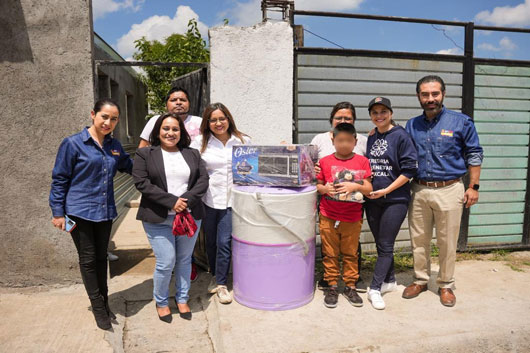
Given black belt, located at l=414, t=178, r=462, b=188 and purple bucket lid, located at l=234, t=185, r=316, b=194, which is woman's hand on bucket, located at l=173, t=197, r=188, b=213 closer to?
purple bucket lid, located at l=234, t=185, r=316, b=194

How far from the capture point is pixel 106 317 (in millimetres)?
3266

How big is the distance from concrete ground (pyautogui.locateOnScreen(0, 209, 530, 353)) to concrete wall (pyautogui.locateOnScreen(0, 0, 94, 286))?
63cm

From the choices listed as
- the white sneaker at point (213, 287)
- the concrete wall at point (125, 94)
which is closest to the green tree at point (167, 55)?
the concrete wall at point (125, 94)

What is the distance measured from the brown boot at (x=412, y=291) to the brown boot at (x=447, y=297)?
197 mm

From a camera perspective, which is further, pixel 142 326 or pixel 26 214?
pixel 26 214

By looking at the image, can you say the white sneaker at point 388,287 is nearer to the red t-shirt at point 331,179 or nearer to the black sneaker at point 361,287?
the black sneaker at point 361,287

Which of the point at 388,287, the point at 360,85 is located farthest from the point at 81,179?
the point at 360,85

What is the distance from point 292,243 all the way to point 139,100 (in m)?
13.1

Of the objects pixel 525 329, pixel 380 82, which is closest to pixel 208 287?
pixel 525 329

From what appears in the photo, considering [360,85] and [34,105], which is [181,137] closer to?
[34,105]

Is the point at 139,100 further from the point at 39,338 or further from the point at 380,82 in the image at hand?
the point at 39,338

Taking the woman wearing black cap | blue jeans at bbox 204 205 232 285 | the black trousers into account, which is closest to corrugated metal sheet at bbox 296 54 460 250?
the woman wearing black cap

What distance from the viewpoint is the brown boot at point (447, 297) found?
3641 mm

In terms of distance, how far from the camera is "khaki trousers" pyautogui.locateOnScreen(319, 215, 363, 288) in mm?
3584
